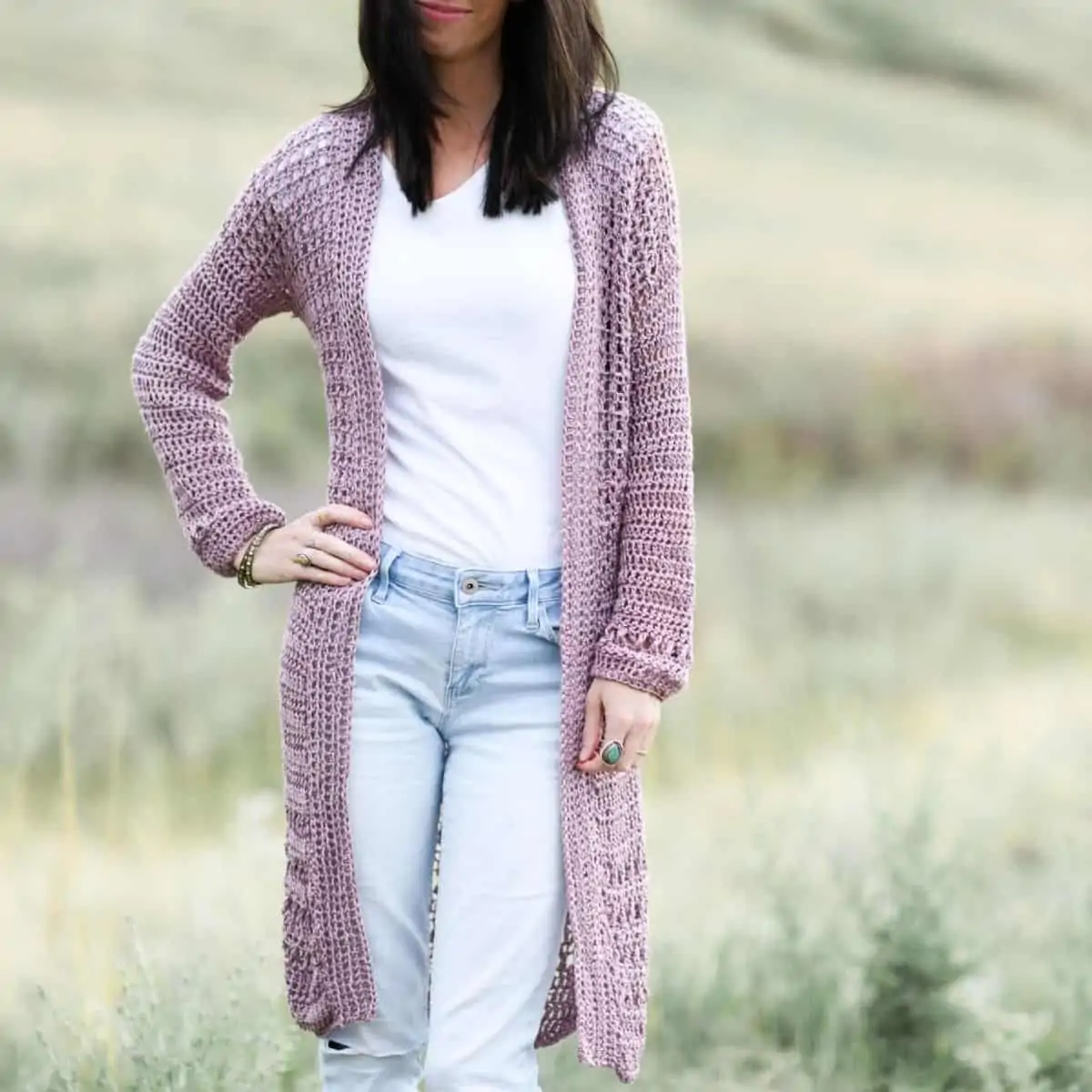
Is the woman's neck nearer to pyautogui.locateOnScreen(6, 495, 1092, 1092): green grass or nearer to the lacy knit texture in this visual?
the lacy knit texture

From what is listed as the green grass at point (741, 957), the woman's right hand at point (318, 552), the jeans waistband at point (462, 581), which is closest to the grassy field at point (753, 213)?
the green grass at point (741, 957)

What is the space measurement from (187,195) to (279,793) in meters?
2.05

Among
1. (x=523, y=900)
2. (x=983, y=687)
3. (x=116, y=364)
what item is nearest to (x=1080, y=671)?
(x=983, y=687)

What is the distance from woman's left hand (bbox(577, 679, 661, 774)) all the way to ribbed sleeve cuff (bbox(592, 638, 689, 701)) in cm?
1

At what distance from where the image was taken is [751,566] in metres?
5.59

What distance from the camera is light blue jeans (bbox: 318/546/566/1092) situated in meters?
1.90

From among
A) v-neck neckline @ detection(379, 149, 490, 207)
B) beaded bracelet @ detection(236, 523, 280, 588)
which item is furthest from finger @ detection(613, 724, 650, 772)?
v-neck neckline @ detection(379, 149, 490, 207)

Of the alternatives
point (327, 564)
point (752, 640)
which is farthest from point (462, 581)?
point (752, 640)

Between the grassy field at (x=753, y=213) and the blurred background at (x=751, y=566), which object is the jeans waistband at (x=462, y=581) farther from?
the grassy field at (x=753, y=213)

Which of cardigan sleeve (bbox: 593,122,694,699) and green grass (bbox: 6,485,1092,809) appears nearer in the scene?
cardigan sleeve (bbox: 593,122,694,699)

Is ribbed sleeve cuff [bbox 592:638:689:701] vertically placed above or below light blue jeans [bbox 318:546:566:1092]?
above

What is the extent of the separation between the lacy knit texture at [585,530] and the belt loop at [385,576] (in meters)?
0.02

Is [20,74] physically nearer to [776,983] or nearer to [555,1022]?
[776,983]

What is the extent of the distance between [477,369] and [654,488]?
25 cm
